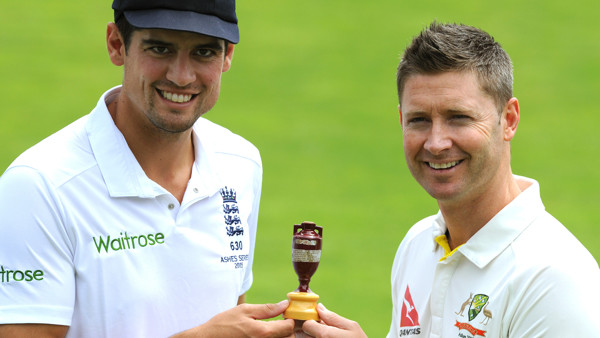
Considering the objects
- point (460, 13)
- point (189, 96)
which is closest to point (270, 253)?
point (460, 13)

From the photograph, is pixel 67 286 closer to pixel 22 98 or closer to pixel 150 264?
pixel 150 264

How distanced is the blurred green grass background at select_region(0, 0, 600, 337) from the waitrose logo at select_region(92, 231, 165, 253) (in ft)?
21.8

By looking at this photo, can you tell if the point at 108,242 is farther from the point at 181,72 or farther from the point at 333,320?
the point at 333,320

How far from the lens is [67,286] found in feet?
13.6

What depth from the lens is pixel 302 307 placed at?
4.34m

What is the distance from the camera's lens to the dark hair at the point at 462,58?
4273mm

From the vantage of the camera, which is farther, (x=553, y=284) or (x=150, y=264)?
(x=150, y=264)

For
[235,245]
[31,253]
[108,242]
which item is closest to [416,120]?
[235,245]

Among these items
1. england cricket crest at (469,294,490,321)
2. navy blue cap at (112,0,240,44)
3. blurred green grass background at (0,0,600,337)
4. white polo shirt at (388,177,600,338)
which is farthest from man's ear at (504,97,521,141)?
blurred green grass background at (0,0,600,337)

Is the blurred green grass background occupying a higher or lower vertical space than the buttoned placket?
higher

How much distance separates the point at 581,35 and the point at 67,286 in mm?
14573

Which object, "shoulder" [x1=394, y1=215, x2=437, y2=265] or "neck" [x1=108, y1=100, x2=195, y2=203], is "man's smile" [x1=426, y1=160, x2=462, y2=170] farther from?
"neck" [x1=108, y1=100, x2=195, y2=203]

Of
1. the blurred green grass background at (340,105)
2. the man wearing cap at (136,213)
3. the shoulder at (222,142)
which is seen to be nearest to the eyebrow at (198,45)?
the man wearing cap at (136,213)

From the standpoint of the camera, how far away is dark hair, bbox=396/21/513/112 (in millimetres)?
4273
